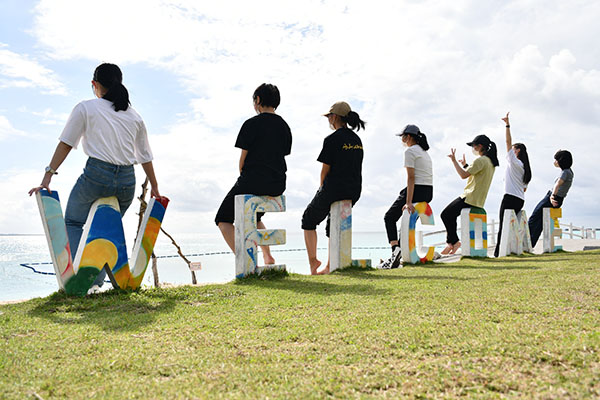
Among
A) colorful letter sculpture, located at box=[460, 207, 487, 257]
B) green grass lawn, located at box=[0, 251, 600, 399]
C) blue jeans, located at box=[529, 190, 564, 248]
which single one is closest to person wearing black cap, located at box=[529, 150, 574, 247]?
blue jeans, located at box=[529, 190, 564, 248]

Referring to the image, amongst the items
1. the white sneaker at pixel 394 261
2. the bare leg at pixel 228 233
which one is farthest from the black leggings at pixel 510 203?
the bare leg at pixel 228 233

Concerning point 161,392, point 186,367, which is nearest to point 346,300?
point 186,367

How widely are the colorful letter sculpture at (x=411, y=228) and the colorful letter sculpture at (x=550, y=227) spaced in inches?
201

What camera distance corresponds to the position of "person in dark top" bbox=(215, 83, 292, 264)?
230 inches

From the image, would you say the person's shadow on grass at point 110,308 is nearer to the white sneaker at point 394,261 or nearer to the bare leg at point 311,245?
the bare leg at point 311,245

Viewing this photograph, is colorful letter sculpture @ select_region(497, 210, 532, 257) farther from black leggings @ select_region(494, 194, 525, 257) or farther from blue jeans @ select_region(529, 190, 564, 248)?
blue jeans @ select_region(529, 190, 564, 248)

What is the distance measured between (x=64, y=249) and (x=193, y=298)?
4.18ft

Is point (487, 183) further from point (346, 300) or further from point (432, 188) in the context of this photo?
point (346, 300)

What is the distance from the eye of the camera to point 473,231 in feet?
29.7

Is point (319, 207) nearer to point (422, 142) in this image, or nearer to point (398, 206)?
point (398, 206)

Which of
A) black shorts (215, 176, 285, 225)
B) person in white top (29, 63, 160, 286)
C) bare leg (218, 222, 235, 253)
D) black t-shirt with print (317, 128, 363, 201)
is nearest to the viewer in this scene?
person in white top (29, 63, 160, 286)

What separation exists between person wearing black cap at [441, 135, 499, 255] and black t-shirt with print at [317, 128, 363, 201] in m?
3.11

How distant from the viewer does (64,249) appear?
442 cm

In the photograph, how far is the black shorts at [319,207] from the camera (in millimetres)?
6730
